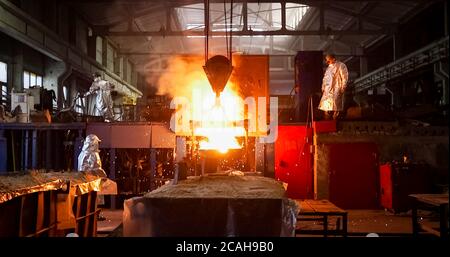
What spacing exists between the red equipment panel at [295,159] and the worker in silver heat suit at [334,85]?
1.07 metres

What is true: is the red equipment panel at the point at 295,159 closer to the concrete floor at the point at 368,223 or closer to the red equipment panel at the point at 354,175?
the red equipment panel at the point at 354,175

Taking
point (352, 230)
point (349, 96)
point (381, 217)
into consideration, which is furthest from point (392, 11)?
point (352, 230)

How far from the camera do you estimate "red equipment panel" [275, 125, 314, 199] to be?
1051 centimetres

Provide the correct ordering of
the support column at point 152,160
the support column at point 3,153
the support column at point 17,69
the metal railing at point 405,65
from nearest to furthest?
1. the support column at point 3,153
2. the support column at point 152,160
3. the metal railing at point 405,65
4. the support column at point 17,69

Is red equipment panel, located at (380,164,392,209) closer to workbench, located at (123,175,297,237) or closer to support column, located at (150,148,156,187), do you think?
support column, located at (150,148,156,187)

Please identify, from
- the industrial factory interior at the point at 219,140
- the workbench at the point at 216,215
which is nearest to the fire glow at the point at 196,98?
the industrial factory interior at the point at 219,140

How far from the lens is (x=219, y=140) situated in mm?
6527

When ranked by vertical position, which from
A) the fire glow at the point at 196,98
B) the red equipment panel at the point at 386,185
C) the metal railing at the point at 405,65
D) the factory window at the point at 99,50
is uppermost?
the factory window at the point at 99,50

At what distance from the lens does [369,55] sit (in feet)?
65.8

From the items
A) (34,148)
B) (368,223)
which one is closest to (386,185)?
(368,223)

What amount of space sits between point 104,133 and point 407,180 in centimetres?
815

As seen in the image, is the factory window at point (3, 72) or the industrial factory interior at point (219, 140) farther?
the factory window at point (3, 72)

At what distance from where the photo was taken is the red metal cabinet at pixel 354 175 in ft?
33.2

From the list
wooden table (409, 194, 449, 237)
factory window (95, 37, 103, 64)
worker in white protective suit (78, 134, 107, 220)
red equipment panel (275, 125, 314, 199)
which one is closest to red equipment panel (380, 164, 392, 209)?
red equipment panel (275, 125, 314, 199)
